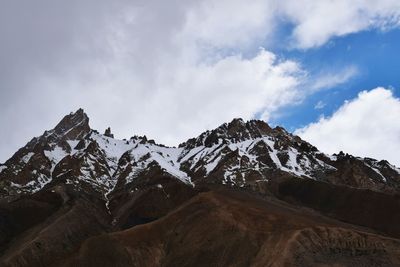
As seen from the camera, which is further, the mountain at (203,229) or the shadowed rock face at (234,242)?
the mountain at (203,229)

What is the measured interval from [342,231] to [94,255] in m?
40.0

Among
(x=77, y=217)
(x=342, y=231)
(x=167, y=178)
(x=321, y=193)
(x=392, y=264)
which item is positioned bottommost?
(x=392, y=264)

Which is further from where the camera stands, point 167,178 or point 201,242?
point 167,178

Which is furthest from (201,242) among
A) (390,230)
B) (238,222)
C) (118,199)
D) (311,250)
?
(118,199)

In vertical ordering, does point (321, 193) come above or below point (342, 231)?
above

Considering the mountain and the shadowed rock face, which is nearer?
the shadowed rock face

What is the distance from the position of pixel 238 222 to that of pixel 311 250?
19.8 metres

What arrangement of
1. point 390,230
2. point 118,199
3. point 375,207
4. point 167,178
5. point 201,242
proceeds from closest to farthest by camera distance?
point 201,242
point 390,230
point 375,207
point 118,199
point 167,178

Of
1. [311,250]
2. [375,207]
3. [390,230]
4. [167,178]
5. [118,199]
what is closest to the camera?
[311,250]

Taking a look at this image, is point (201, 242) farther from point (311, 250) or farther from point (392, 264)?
point (392, 264)

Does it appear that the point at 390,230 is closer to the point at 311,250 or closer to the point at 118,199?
the point at 311,250

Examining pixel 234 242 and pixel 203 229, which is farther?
pixel 203 229

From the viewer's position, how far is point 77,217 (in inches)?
4847

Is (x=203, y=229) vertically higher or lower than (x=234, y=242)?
higher
